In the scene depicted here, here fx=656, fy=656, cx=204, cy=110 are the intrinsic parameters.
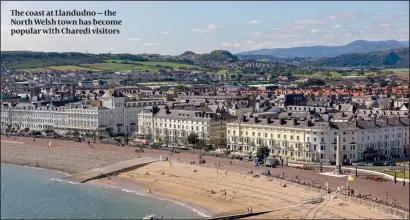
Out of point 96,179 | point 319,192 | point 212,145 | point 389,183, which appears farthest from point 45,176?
point 389,183

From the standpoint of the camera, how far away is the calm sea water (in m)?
26.8

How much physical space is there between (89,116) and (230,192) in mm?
27585

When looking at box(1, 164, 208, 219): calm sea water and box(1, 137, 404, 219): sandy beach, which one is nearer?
box(1, 137, 404, 219): sandy beach

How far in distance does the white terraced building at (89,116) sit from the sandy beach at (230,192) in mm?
17746

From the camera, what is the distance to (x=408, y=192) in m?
27.7

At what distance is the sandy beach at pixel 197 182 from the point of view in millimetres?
26375

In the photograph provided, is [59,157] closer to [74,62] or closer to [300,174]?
[300,174]

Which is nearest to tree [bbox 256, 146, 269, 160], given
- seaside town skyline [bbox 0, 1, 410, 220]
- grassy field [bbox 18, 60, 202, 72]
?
seaside town skyline [bbox 0, 1, 410, 220]

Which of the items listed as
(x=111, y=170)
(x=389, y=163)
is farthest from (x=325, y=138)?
(x=111, y=170)

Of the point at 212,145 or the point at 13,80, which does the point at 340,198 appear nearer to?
the point at 212,145

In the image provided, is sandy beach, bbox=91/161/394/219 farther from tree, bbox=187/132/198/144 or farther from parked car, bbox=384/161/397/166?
parked car, bbox=384/161/397/166

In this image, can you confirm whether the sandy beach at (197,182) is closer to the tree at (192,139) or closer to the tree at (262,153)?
the tree at (262,153)

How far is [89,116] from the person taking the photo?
5584 centimetres

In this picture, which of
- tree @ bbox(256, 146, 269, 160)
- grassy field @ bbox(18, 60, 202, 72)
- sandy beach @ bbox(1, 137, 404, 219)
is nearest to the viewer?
sandy beach @ bbox(1, 137, 404, 219)
